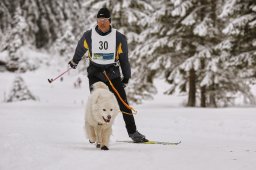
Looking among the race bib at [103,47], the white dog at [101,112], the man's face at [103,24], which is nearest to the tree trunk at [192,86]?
the race bib at [103,47]

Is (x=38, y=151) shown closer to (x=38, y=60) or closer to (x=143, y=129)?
(x=143, y=129)

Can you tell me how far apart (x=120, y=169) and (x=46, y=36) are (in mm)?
40517

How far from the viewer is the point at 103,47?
7207 millimetres

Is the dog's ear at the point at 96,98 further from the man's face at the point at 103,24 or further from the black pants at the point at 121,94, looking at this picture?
the man's face at the point at 103,24

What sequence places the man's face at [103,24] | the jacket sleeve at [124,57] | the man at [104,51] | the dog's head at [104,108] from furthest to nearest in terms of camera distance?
the jacket sleeve at [124,57] → the man at [104,51] → the man's face at [103,24] → the dog's head at [104,108]

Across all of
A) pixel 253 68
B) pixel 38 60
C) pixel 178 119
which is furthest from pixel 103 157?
pixel 38 60

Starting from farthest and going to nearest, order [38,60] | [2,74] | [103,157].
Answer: [38,60], [2,74], [103,157]

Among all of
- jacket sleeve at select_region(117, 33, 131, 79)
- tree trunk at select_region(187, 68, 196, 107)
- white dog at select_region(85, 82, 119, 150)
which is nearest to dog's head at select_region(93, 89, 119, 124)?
white dog at select_region(85, 82, 119, 150)

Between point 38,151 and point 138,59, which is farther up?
point 138,59

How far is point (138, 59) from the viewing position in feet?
69.1

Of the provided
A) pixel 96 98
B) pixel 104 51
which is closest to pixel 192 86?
pixel 104 51

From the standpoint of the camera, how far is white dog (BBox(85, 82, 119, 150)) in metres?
6.36

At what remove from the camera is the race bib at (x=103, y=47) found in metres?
7.20

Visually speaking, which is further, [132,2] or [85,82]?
[85,82]
